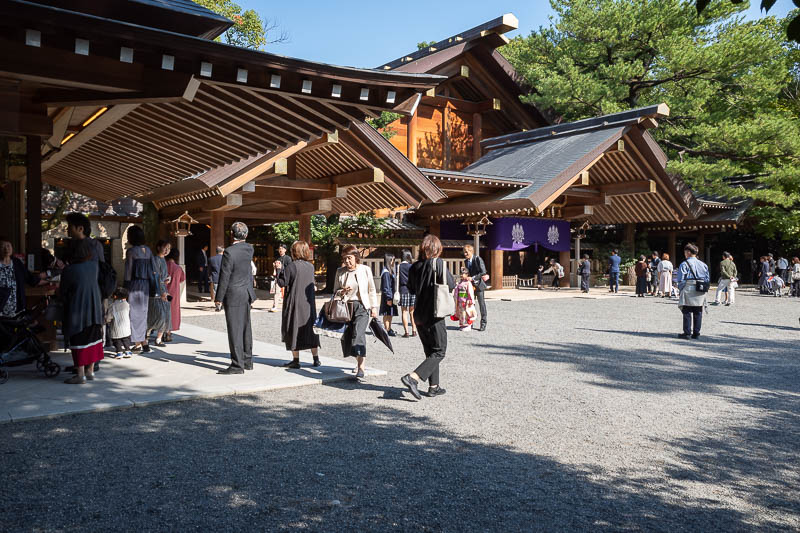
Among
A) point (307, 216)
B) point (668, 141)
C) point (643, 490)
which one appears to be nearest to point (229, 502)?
point (643, 490)

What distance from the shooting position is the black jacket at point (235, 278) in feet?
21.0

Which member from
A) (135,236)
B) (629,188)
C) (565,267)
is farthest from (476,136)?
(135,236)

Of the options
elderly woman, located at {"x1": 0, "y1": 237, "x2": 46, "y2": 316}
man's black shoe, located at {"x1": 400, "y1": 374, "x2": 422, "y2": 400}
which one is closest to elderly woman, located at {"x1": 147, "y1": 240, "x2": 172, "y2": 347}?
elderly woman, located at {"x1": 0, "y1": 237, "x2": 46, "y2": 316}

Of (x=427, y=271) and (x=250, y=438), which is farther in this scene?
(x=427, y=271)

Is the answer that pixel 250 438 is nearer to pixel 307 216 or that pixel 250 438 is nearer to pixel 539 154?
pixel 307 216

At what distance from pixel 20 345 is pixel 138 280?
1.82 m

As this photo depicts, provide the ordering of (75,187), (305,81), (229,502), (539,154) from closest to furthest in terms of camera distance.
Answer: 1. (229,502)
2. (305,81)
3. (75,187)
4. (539,154)

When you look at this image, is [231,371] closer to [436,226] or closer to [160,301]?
[160,301]

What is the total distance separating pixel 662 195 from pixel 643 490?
18.2 m

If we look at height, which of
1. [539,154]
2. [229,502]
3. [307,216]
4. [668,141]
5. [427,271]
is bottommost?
[229,502]

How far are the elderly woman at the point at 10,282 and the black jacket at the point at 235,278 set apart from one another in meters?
1.97

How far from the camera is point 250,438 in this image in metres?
4.27

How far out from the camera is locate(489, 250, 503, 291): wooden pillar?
20375 mm

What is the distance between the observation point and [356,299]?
20.7ft
